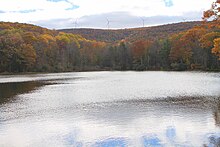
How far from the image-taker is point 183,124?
14.0m

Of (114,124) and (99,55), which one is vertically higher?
(99,55)

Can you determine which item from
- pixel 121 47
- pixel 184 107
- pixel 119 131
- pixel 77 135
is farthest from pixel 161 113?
pixel 121 47

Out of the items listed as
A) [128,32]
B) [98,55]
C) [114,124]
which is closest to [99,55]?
[98,55]

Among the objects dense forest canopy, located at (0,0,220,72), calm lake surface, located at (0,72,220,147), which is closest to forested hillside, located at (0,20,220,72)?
dense forest canopy, located at (0,0,220,72)

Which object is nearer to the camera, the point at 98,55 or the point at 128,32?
the point at 98,55

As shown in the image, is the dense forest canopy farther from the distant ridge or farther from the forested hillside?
the distant ridge

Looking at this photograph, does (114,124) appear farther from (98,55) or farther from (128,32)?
(128,32)

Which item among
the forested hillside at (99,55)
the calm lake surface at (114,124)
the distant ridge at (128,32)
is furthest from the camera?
the distant ridge at (128,32)

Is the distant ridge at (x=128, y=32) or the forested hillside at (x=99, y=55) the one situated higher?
the distant ridge at (x=128, y=32)

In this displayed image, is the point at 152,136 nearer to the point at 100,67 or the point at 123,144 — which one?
the point at 123,144

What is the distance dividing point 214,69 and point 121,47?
32.9 m

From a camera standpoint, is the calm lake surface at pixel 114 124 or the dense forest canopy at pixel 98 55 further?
the dense forest canopy at pixel 98 55

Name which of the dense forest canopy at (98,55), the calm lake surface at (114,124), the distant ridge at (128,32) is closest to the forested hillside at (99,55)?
the dense forest canopy at (98,55)

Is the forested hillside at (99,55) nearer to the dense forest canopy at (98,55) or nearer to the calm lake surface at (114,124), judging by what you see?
the dense forest canopy at (98,55)
